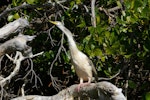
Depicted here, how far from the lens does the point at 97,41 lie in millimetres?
4000

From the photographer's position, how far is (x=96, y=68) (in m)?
4.28

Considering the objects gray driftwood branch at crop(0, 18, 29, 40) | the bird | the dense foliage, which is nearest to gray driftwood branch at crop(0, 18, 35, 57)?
gray driftwood branch at crop(0, 18, 29, 40)

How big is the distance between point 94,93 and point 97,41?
74 cm

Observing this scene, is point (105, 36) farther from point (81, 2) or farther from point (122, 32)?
point (81, 2)

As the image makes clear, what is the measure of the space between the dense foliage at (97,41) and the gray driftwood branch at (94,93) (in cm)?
35

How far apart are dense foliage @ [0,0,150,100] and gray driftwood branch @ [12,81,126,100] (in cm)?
35

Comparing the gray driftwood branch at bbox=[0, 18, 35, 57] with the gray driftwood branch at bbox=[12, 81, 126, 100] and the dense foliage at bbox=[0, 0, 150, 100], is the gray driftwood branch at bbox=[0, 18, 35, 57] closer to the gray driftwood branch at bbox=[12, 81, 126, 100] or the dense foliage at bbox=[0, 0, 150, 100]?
→ the gray driftwood branch at bbox=[12, 81, 126, 100]

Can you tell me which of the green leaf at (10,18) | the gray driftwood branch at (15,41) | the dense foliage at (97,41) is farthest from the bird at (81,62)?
the green leaf at (10,18)

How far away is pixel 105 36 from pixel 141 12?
37 centimetres

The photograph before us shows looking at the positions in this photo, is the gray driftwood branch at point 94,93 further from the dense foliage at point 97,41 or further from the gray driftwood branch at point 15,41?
the gray driftwood branch at point 15,41

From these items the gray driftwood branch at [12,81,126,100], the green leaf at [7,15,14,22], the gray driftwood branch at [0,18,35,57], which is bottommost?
the gray driftwood branch at [12,81,126,100]

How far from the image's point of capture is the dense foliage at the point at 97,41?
3.96 metres

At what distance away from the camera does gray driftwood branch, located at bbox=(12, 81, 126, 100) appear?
2.97 meters

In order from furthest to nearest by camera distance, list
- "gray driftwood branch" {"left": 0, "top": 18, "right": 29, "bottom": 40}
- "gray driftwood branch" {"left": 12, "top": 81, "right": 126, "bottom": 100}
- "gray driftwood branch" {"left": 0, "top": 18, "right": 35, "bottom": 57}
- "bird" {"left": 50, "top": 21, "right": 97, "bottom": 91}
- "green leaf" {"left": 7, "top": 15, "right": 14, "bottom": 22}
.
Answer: "green leaf" {"left": 7, "top": 15, "right": 14, "bottom": 22} → "bird" {"left": 50, "top": 21, "right": 97, "bottom": 91} → "gray driftwood branch" {"left": 0, "top": 18, "right": 29, "bottom": 40} → "gray driftwood branch" {"left": 0, "top": 18, "right": 35, "bottom": 57} → "gray driftwood branch" {"left": 12, "top": 81, "right": 126, "bottom": 100}
